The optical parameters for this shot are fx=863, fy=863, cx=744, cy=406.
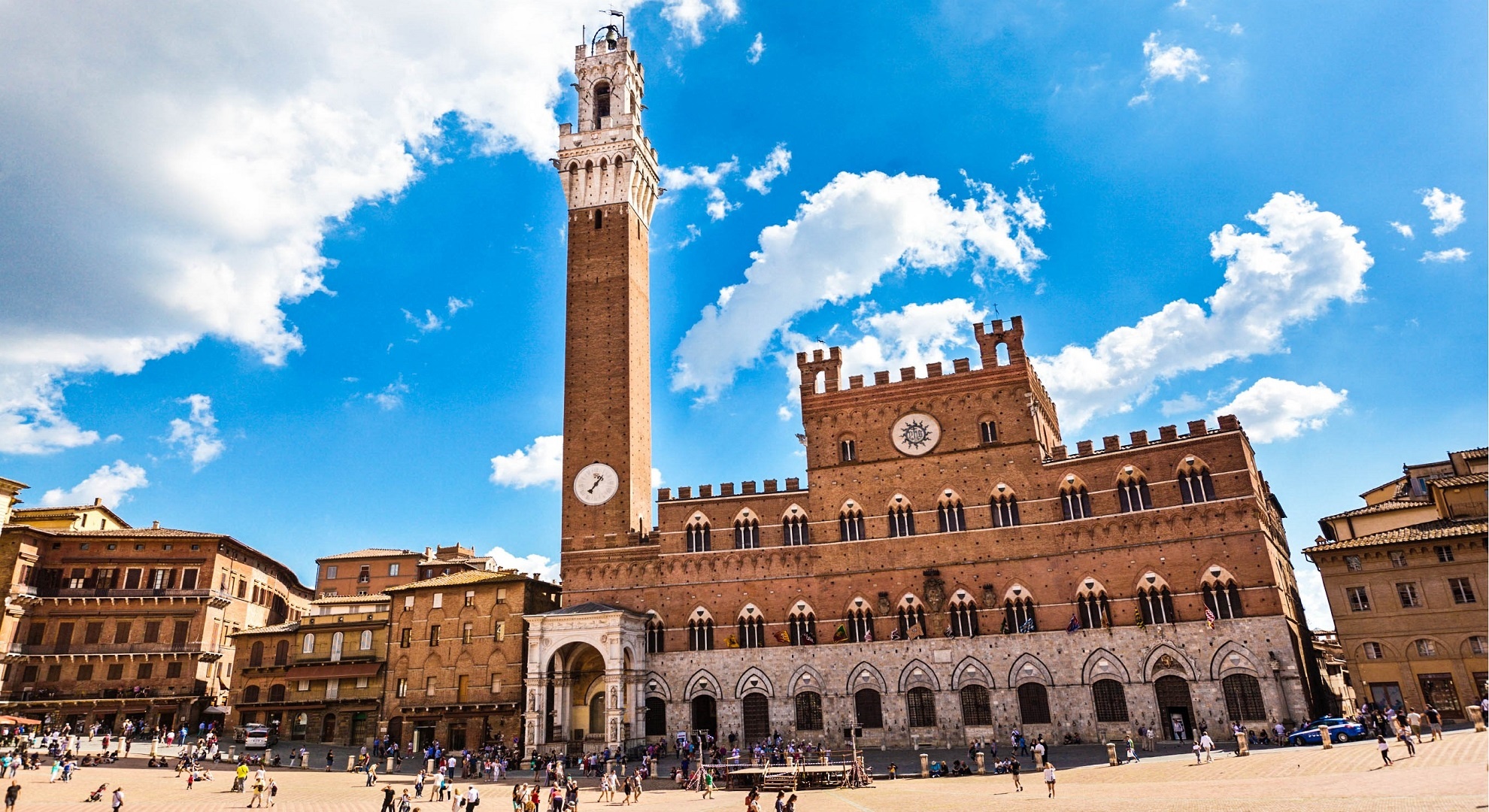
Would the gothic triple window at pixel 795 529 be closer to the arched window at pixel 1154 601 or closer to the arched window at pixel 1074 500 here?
the arched window at pixel 1074 500

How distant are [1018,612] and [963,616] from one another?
8.95 ft

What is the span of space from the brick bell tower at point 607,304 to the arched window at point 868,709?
15.4 m

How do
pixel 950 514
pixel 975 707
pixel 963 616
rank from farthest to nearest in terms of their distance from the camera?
pixel 950 514, pixel 963 616, pixel 975 707

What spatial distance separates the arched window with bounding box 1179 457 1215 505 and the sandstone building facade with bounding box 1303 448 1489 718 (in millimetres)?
6594

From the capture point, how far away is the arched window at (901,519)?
4622cm

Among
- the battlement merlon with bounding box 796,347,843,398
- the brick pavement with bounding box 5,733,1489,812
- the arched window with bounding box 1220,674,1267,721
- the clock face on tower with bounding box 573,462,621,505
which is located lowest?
the brick pavement with bounding box 5,733,1489,812

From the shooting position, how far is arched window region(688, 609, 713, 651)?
154 feet

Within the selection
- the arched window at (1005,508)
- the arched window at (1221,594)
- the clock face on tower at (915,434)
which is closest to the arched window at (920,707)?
the arched window at (1005,508)

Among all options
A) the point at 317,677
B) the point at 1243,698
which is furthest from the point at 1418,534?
the point at 317,677

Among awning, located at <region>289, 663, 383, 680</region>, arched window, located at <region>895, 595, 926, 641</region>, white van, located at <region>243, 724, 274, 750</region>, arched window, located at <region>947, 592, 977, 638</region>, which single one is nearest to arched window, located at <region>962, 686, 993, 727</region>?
arched window, located at <region>947, 592, 977, 638</region>

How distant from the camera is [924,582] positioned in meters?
44.8

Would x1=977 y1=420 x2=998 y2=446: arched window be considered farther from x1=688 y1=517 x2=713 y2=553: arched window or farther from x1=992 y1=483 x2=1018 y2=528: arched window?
x1=688 y1=517 x2=713 y2=553: arched window

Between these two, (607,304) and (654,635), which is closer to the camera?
(654,635)

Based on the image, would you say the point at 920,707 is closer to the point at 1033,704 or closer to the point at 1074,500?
the point at 1033,704
